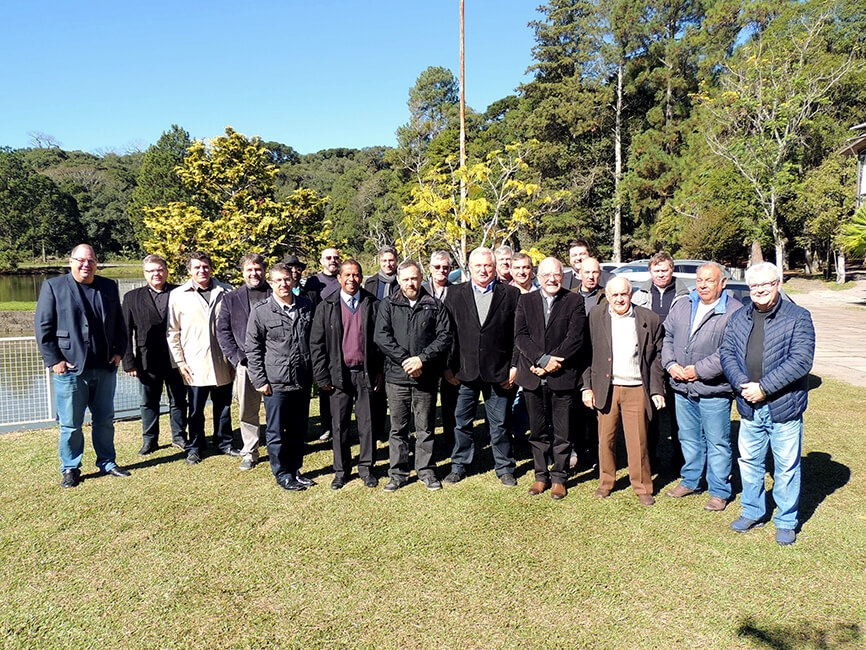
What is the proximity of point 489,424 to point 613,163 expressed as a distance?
1391 inches

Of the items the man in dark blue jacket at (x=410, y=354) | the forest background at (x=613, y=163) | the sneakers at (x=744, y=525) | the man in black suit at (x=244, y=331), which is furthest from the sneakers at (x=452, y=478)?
the forest background at (x=613, y=163)

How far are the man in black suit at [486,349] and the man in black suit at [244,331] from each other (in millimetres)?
1711

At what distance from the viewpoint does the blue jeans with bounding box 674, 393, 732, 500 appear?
13.0 ft

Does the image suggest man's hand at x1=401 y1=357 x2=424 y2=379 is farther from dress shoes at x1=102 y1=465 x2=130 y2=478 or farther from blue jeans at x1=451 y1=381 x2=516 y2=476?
dress shoes at x1=102 y1=465 x2=130 y2=478

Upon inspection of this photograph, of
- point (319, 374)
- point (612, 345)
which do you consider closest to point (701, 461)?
point (612, 345)

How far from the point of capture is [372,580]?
317cm

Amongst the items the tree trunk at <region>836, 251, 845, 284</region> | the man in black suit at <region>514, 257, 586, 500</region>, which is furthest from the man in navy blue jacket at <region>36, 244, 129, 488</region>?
the tree trunk at <region>836, 251, 845, 284</region>

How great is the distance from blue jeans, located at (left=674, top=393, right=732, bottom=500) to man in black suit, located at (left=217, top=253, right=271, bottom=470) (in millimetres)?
3548

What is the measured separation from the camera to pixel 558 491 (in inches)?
167

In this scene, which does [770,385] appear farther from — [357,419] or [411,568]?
[357,419]

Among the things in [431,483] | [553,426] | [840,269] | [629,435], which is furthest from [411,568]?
[840,269]

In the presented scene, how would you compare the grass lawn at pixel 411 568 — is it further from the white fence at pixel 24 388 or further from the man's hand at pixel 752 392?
the white fence at pixel 24 388

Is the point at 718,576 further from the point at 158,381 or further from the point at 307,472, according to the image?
the point at 158,381

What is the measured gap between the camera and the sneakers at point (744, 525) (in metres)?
3.67
